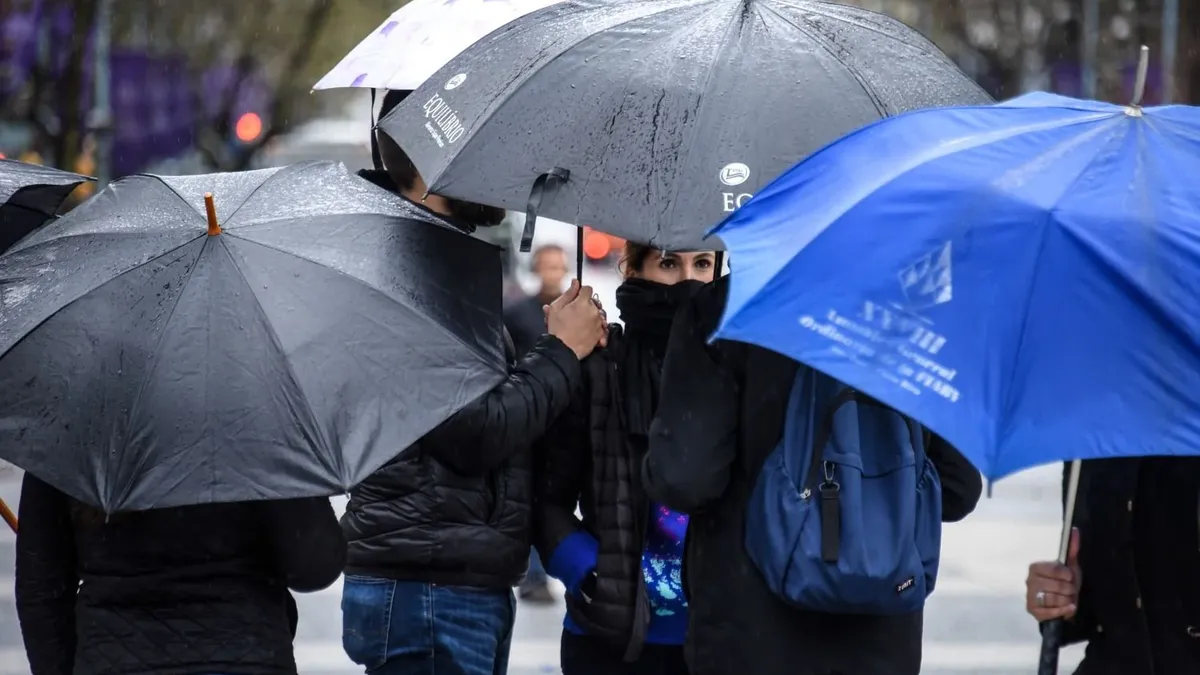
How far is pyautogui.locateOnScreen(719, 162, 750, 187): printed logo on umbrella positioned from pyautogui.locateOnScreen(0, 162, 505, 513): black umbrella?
1.99 feet

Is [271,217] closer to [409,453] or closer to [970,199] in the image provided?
[409,453]

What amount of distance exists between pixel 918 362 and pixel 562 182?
1340 mm

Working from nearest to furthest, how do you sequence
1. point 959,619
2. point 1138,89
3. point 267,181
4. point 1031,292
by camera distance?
point 1031,292 → point 1138,89 → point 267,181 → point 959,619

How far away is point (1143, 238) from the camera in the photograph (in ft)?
10.3

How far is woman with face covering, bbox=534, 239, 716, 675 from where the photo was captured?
453 cm

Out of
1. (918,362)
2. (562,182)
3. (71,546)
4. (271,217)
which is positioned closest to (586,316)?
(562,182)

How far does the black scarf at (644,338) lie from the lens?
4562 mm

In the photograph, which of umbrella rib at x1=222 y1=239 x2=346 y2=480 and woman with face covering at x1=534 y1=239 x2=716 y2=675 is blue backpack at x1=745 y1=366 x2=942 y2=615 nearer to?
woman with face covering at x1=534 y1=239 x2=716 y2=675

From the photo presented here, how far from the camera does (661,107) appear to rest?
4219mm

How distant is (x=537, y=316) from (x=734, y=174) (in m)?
5.26

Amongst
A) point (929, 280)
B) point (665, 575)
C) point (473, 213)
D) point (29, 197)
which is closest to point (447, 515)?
point (665, 575)

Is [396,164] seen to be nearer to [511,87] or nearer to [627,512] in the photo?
[511,87]

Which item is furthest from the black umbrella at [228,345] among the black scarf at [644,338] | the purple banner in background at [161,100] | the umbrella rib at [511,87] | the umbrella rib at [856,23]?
the purple banner in background at [161,100]

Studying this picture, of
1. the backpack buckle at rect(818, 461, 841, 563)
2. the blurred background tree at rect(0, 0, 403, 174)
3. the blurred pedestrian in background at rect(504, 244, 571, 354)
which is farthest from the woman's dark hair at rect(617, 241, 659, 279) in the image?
the blurred background tree at rect(0, 0, 403, 174)
